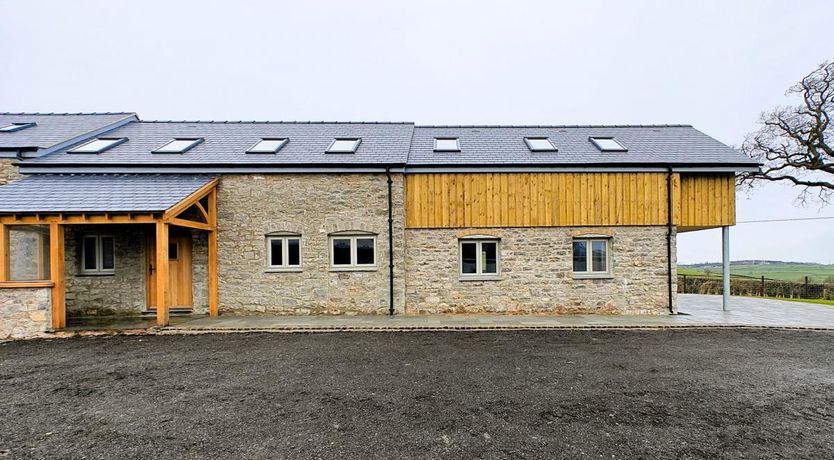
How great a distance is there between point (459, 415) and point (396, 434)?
79 centimetres

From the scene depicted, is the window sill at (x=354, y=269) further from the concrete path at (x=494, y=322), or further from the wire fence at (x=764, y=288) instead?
the wire fence at (x=764, y=288)

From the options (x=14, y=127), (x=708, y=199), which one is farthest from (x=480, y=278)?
(x=14, y=127)

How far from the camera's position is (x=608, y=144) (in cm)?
1224

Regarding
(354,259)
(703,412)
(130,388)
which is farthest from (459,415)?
(354,259)

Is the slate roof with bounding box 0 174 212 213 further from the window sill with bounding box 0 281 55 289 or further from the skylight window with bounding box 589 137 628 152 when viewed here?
the skylight window with bounding box 589 137 628 152

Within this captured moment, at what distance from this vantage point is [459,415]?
4090 mm

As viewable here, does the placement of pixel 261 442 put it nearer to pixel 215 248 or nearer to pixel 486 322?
pixel 486 322

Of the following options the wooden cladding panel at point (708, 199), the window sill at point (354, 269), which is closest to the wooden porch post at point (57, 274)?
the window sill at point (354, 269)

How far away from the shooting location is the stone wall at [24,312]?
7.89 metres

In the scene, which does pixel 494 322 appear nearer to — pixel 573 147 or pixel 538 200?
pixel 538 200

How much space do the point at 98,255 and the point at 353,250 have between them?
22.5 ft

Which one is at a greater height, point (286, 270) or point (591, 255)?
point (591, 255)

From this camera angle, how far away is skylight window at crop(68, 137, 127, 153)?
10961 millimetres

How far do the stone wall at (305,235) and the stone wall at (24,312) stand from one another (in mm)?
3427
